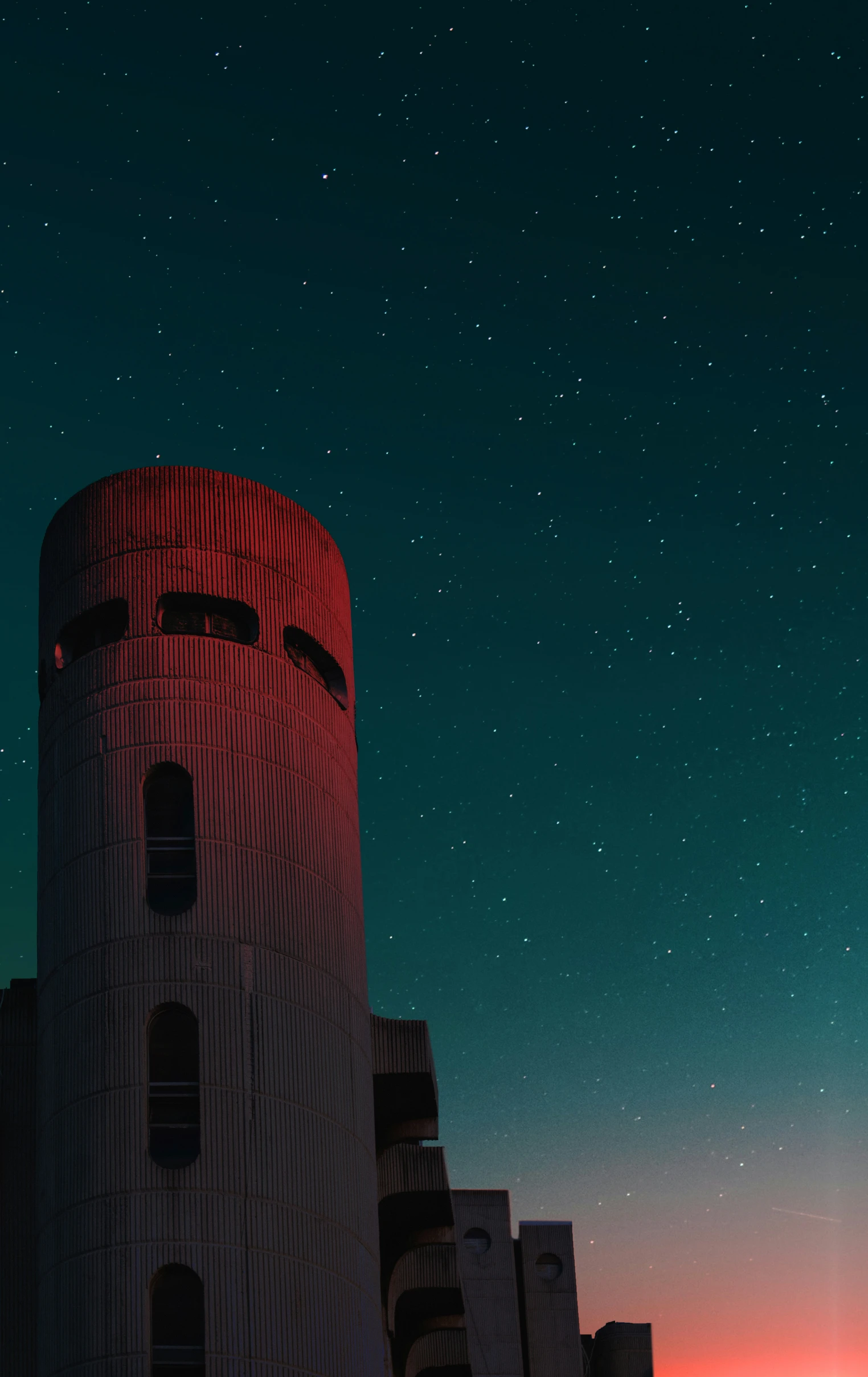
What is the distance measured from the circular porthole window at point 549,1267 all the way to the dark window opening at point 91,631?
133 feet

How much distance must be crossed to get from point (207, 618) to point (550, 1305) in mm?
41450

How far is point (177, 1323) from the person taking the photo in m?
32.4

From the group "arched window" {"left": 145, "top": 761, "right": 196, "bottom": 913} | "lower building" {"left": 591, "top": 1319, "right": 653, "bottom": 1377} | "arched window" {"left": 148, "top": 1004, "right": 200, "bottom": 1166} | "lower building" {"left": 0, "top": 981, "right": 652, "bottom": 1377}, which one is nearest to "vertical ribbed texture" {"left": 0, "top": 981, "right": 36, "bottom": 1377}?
"lower building" {"left": 0, "top": 981, "right": 652, "bottom": 1377}

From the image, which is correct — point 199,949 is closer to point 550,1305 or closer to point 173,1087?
point 173,1087

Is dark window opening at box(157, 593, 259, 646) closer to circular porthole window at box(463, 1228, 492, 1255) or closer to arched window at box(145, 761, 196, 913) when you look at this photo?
arched window at box(145, 761, 196, 913)

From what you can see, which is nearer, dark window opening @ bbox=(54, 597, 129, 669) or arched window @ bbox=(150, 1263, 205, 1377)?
arched window @ bbox=(150, 1263, 205, 1377)

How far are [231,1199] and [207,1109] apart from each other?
1783mm

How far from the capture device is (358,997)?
38.9 meters

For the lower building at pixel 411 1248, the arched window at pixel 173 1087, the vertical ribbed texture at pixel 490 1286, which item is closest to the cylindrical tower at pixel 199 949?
the arched window at pixel 173 1087

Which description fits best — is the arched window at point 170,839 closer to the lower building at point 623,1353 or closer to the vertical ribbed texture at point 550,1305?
the vertical ribbed texture at point 550,1305

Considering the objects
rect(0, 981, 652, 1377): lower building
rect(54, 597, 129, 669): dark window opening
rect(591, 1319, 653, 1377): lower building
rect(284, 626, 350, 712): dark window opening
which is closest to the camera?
rect(0, 981, 652, 1377): lower building

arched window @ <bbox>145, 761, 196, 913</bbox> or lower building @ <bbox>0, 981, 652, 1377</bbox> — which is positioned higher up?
arched window @ <bbox>145, 761, 196, 913</bbox>

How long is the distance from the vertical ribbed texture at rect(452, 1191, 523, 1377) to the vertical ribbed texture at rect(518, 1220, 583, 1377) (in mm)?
921

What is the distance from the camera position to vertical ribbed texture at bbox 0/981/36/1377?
3650 centimetres
